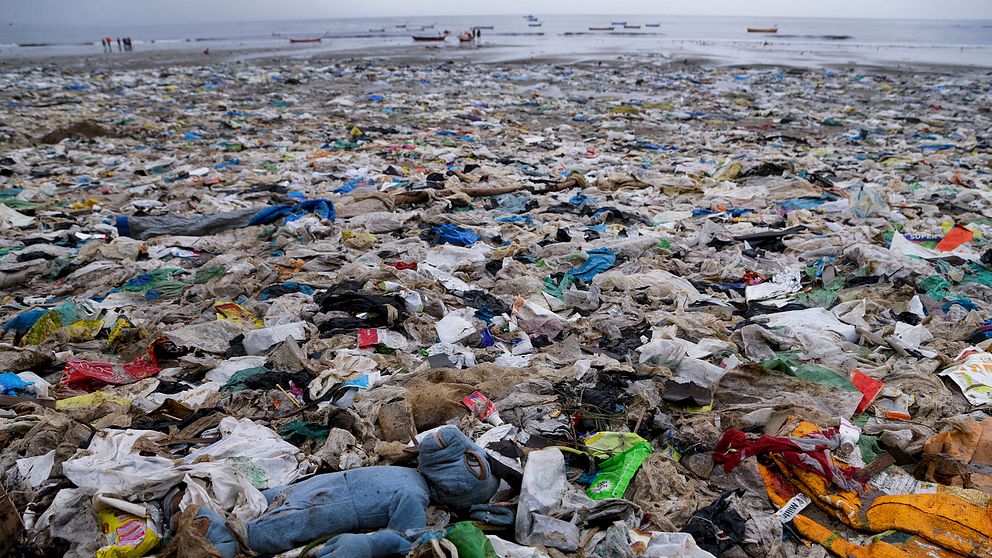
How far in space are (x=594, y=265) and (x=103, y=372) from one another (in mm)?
4156

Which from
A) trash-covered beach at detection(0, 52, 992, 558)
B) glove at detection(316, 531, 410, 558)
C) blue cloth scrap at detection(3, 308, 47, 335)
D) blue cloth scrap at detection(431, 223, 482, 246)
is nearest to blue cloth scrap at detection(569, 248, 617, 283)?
trash-covered beach at detection(0, 52, 992, 558)

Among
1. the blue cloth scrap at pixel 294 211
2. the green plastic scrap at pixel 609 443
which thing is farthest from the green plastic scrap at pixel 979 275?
the blue cloth scrap at pixel 294 211

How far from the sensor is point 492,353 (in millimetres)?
4391

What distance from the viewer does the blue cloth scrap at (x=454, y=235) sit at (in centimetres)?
660

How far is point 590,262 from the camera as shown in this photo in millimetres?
5973

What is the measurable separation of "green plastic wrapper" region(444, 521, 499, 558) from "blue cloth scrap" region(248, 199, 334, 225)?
5313 mm

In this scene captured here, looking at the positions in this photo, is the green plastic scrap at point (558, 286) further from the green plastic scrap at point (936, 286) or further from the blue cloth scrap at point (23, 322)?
the blue cloth scrap at point (23, 322)

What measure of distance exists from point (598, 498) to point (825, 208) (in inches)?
251

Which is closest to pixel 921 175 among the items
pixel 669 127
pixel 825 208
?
pixel 825 208

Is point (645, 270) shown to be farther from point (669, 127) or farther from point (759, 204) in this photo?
point (669, 127)

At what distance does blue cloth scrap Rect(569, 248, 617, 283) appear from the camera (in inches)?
229

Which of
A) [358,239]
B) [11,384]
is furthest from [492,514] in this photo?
[358,239]

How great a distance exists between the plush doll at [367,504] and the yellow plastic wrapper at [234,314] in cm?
234

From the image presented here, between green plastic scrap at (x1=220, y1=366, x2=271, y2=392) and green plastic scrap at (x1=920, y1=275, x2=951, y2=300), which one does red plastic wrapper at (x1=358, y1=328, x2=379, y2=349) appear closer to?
green plastic scrap at (x1=220, y1=366, x2=271, y2=392)
